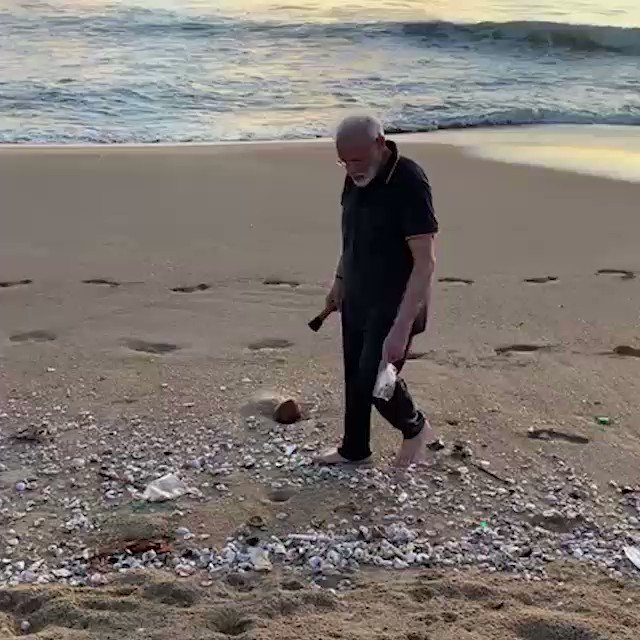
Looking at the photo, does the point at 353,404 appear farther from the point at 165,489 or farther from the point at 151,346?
the point at 151,346

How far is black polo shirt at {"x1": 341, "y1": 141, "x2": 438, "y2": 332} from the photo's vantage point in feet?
13.0

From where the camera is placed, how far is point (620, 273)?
6.88 meters

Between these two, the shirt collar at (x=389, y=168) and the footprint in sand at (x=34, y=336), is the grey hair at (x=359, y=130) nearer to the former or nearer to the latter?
the shirt collar at (x=389, y=168)

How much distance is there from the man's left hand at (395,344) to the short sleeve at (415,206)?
1.28 ft

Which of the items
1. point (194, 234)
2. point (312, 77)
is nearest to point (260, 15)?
point (312, 77)

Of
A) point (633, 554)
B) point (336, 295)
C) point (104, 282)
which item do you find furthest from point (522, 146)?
point (633, 554)

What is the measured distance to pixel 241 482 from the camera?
4.43 meters

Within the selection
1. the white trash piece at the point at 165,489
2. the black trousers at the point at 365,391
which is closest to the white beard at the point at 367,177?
the black trousers at the point at 365,391

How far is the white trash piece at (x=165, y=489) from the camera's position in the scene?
14.0 feet

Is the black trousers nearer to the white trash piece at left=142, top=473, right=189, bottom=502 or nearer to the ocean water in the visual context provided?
the white trash piece at left=142, top=473, right=189, bottom=502

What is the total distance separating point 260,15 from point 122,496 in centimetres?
1865

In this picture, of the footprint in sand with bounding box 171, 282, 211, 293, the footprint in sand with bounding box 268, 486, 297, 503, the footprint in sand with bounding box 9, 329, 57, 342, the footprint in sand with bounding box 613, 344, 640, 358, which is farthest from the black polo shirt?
the footprint in sand with bounding box 171, 282, 211, 293

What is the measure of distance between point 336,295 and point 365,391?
46 cm

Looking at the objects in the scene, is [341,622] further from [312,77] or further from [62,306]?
[312,77]
